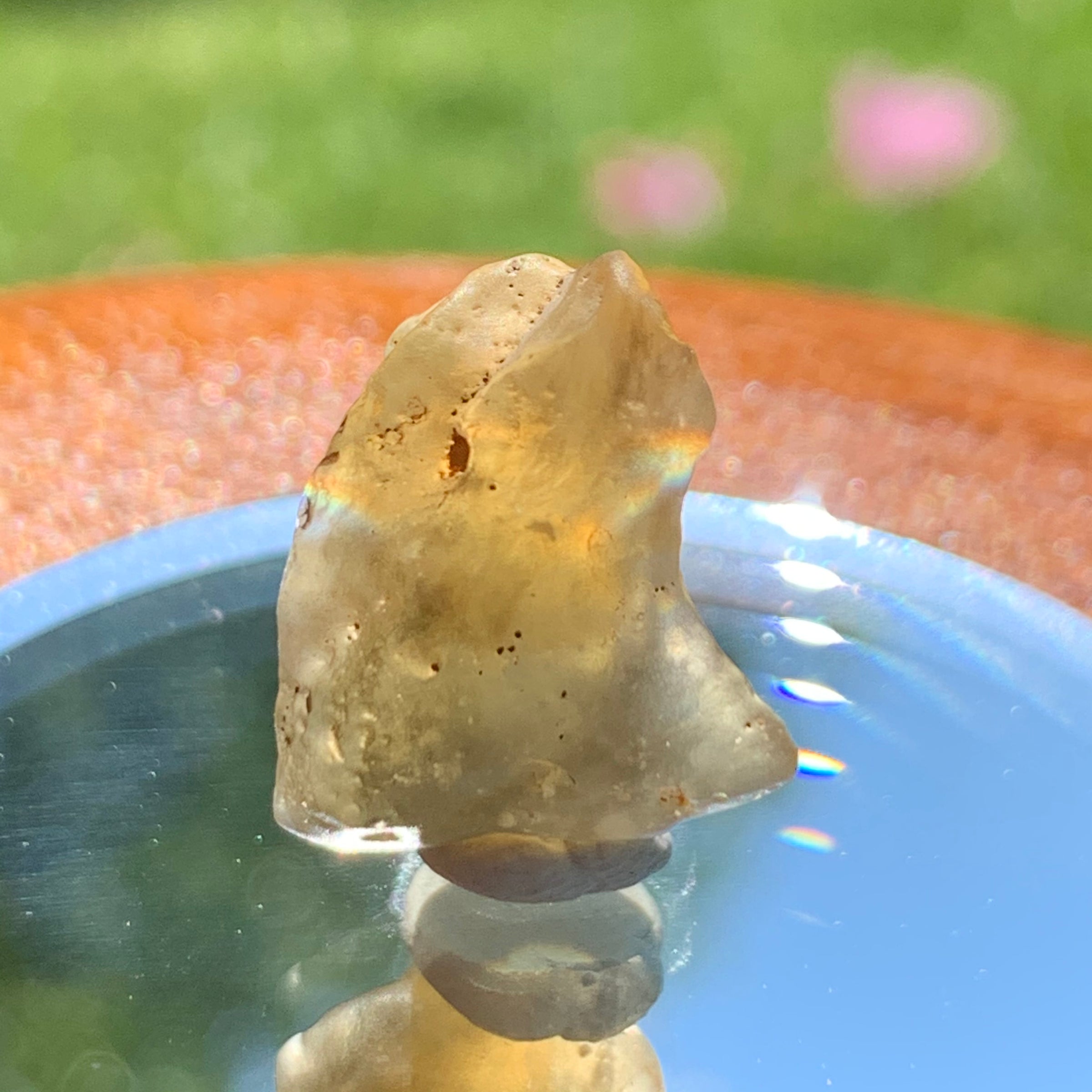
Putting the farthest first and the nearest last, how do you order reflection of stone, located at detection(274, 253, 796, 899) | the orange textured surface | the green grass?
the green grass
the orange textured surface
reflection of stone, located at detection(274, 253, 796, 899)

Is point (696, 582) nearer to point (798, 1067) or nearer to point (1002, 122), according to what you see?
point (798, 1067)

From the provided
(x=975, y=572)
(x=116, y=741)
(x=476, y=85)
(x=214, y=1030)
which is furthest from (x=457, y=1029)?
(x=476, y=85)

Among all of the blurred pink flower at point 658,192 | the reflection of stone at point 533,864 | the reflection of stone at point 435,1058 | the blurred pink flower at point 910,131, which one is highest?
the reflection of stone at point 533,864

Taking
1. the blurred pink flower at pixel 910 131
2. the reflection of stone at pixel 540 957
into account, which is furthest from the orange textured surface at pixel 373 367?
the blurred pink flower at pixel 910 131

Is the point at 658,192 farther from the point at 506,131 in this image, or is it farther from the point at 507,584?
the point at 507,584

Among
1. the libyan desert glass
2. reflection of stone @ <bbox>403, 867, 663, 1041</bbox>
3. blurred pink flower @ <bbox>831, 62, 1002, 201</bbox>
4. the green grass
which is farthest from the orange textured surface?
blurred pink flower @ <bbox>831, 62, 1002, 201</bbox>

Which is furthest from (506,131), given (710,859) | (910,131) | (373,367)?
(710,859)

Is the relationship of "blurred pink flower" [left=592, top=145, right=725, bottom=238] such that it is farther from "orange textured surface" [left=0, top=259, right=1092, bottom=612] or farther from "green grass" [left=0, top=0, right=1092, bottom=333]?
"orange textured surface" [left=0, top=259, right=1092, bottom=612]

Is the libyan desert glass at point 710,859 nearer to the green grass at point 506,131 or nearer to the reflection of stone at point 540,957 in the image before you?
the reflection of stone at point 540,957
